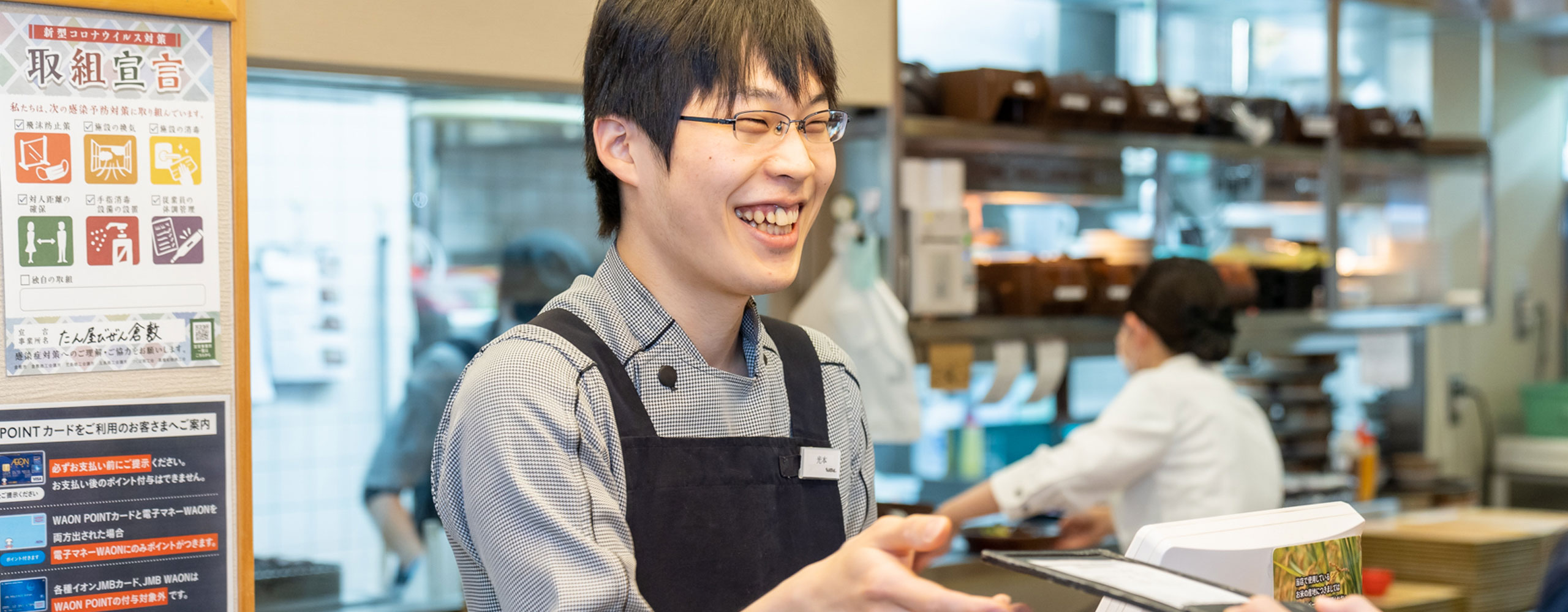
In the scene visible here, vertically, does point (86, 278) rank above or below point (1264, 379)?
above

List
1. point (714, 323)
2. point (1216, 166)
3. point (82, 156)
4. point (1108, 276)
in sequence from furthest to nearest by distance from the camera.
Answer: point (1216, 166) → point (1108, 276) → point (82, 156) → point (714, 323)

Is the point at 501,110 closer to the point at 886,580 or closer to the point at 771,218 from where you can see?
the point at 771,218

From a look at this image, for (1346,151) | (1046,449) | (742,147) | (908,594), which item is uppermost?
(1346,151)

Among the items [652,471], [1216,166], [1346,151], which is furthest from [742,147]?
[1346,151]

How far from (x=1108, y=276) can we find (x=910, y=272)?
0.70m

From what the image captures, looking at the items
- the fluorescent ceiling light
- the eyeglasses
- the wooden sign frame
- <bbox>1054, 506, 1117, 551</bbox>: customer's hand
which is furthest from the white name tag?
the fluorescent ceiling light

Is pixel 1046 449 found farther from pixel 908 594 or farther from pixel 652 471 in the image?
pixel 908 594

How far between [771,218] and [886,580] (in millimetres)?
427

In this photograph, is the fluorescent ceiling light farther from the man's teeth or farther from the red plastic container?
the red plastic container

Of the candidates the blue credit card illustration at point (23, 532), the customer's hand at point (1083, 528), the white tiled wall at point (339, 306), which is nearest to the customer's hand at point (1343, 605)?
the blue credit card illustration at point (23, 532)

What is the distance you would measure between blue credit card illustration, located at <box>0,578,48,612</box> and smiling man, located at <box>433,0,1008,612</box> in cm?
60

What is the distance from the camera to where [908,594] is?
2.87 ft

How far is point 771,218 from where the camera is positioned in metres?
1.21

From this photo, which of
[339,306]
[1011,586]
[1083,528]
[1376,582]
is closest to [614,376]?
[1011,586]
